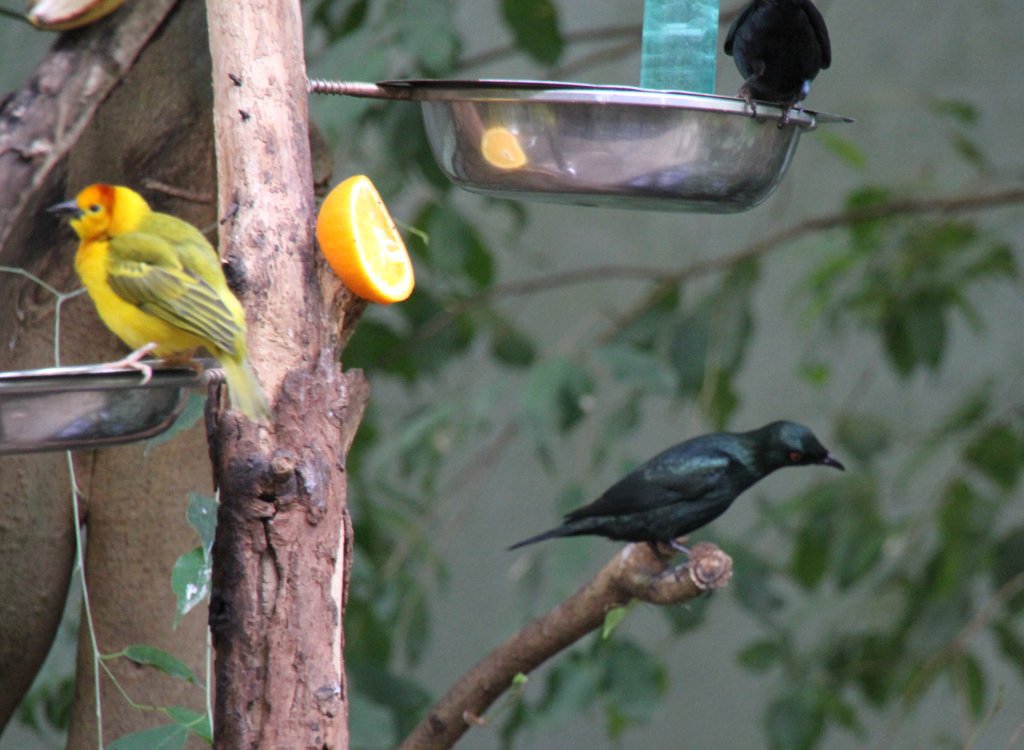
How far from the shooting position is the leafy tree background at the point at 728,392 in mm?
2801

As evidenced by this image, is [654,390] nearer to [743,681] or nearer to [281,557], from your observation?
[281,557]

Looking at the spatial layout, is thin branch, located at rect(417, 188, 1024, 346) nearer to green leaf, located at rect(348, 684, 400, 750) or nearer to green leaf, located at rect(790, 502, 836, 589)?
green leaf, located at rect(790, 502, 836, 589)

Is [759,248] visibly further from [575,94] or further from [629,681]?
[575,94]

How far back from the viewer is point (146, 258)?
1501 millimetres

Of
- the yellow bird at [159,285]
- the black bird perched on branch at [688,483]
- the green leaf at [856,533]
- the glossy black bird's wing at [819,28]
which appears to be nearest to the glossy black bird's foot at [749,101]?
the glossy black bird's wing at [819,28]

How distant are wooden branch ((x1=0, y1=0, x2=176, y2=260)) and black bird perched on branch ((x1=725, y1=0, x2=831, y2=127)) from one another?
906mm

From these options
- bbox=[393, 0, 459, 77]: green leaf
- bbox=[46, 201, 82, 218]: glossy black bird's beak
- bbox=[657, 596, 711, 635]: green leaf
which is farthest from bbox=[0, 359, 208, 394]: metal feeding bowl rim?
bbox=[657, 596, 711, 635]: green leaf

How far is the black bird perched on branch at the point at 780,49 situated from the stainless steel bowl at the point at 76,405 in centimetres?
72

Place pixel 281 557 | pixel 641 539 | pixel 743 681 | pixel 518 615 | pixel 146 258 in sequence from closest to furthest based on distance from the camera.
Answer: pixel 281 557
pixel 146 258
pixel 641 539
pixel 518 615
pixel 743 681

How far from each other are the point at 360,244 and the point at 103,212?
1.42ft

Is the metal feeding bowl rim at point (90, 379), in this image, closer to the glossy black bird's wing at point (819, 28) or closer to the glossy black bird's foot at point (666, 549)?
the glossy black bird's wing at point (819, 28)

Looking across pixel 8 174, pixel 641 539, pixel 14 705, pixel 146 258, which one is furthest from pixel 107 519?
pixel 641 539

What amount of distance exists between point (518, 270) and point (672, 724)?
5.32 feet

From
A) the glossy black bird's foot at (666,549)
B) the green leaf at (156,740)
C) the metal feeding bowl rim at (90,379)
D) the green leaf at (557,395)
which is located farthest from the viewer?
the green leaf at (557,395)
